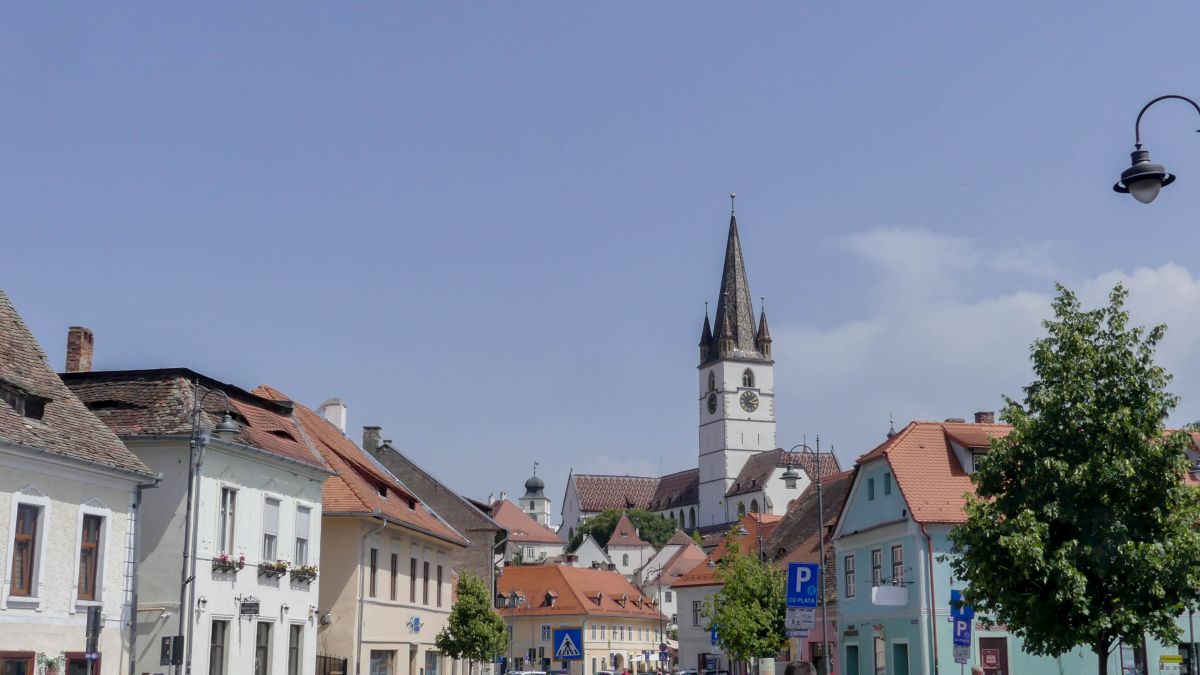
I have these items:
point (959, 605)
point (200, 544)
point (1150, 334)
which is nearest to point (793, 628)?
point (959, 605)

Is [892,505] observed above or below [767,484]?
below

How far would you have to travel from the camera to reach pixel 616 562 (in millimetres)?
190875

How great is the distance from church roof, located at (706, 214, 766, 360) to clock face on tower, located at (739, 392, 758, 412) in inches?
216

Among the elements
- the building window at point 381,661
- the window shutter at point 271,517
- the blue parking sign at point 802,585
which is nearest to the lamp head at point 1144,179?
the blue parking sign at point 802,585

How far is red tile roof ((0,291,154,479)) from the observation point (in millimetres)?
23562

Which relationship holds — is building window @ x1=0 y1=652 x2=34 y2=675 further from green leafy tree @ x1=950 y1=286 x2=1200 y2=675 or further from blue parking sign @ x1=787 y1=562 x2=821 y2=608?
green leafy tree @ x1=950 y1=286 x2=1200 y2=675

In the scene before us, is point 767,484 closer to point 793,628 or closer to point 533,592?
point 533,592

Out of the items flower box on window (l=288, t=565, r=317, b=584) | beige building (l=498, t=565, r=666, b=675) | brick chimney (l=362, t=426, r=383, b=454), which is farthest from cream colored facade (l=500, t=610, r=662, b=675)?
flower box on window (l=288, t=565, r=317, b=584)

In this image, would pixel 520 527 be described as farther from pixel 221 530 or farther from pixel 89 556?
pixel 89 556

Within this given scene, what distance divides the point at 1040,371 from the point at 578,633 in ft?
35.1

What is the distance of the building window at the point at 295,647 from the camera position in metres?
32.0

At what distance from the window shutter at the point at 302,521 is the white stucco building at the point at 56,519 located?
249 inches

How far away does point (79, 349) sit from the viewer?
32.8 metres

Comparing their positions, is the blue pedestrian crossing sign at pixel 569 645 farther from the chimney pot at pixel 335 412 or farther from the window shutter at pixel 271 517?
the chimney pot at pixel 335 412
